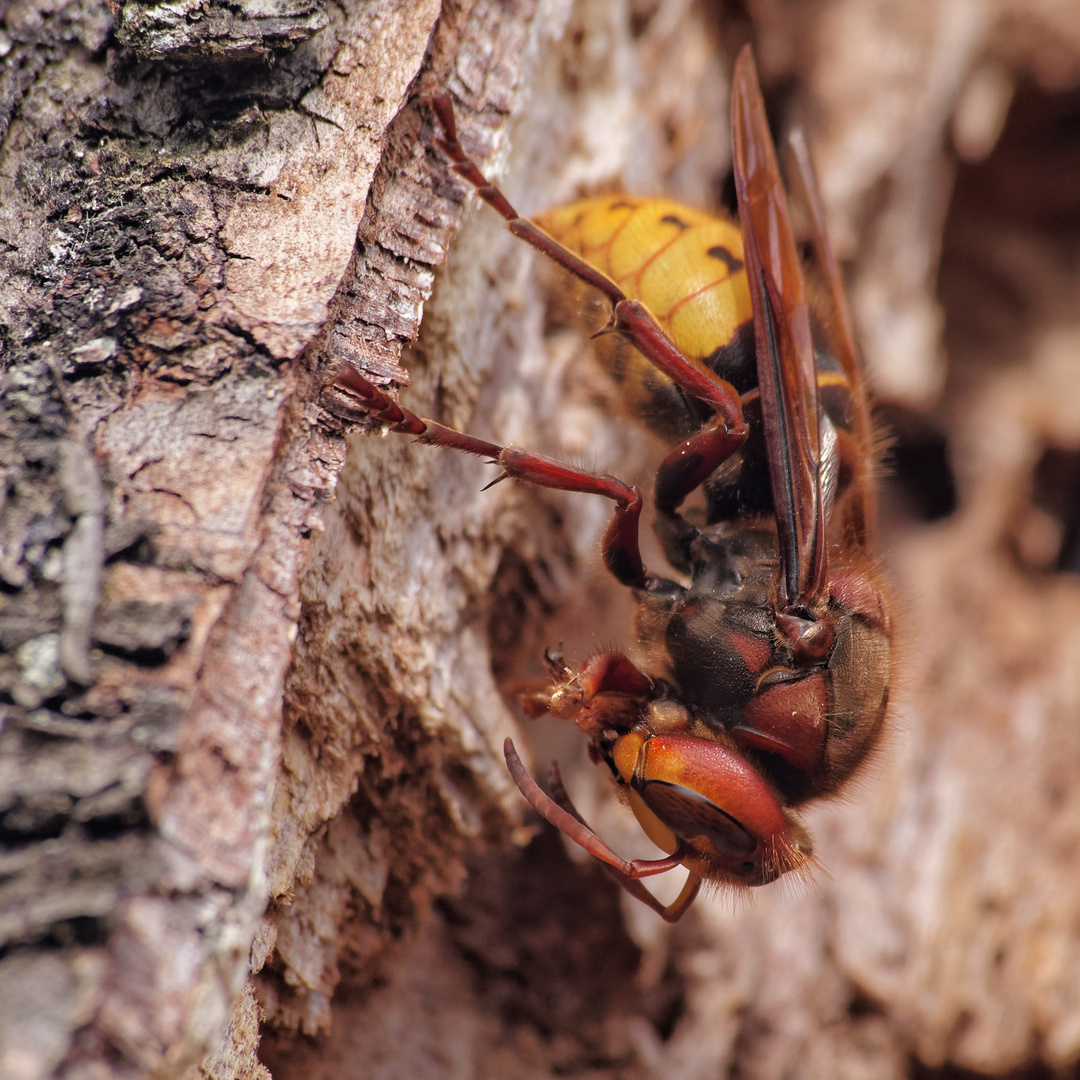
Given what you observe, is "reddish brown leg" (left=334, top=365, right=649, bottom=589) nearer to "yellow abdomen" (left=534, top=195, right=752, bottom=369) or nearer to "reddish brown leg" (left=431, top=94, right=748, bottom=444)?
"reddish brown leg" (left=431, top=94, right=748, bottom=444)

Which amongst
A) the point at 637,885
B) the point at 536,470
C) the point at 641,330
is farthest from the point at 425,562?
the point at 637,885

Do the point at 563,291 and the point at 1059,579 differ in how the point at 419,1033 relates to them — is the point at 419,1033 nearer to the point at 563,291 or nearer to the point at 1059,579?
the point at 563,291

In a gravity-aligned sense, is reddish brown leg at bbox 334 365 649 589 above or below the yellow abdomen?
below

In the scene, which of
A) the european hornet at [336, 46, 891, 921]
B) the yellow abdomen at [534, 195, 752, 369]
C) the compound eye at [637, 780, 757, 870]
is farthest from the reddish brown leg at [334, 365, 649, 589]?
the compound eye at [637, 780, 757, 870]

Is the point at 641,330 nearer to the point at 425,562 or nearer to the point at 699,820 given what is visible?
the point at 425,562

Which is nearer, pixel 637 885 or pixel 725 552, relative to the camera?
pixel 637 885

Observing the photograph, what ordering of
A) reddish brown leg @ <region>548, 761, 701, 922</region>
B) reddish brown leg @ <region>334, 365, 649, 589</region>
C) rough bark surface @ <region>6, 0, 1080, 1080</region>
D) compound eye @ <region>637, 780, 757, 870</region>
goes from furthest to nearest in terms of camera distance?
reddish brown leg @ <region>548, 761, 701, 922</region> → compound eye @ <region>637, 780, 757, 870</region> → reddish brown leg @ <region>334, 365, 649, 589</region> → rough bark surface @ <region>6, 0, 1080, 1080</region>

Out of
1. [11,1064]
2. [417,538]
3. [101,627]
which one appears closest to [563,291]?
[417,538]
